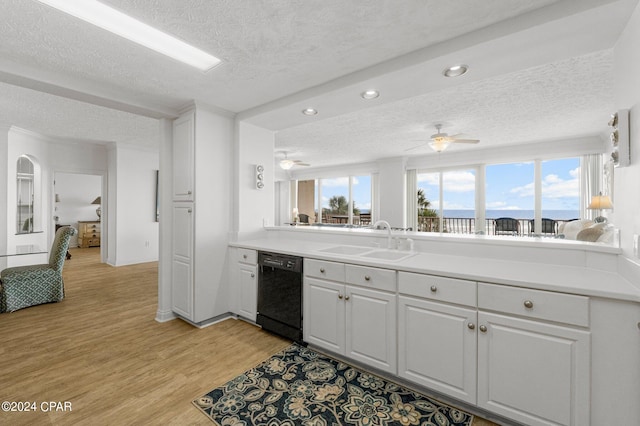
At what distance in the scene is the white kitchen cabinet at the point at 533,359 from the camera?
4.70 ft

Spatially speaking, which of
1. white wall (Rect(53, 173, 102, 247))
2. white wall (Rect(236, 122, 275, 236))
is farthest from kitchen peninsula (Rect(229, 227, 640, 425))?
white wall (Rect(53, 173, 102, 247))

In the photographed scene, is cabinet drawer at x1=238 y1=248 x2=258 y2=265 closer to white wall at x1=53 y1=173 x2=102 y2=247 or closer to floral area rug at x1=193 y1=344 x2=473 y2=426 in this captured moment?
floral area rug at x1=193 y1=344 x2=473 y2=426

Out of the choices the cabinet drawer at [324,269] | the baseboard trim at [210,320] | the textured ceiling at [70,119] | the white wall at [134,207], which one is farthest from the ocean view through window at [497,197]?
the white wall at [134,207]

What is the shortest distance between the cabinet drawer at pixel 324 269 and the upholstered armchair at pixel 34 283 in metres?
3.62

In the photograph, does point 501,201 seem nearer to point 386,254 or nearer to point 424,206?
point 424,206

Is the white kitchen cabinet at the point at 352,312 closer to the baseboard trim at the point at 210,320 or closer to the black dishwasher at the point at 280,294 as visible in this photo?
the black dishwasher at the point at 280,294

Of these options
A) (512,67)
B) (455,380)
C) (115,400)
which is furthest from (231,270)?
(512,67)

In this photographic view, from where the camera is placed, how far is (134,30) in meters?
1.92

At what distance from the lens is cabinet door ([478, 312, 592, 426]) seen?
56.3 inches

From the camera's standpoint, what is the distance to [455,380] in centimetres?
→ 176

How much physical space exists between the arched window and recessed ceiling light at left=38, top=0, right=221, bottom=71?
5.43 m

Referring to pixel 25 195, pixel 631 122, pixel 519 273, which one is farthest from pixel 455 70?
pixel 25 195

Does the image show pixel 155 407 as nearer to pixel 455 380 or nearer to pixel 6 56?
pixel 455 380

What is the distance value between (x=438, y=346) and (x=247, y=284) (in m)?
2.03
